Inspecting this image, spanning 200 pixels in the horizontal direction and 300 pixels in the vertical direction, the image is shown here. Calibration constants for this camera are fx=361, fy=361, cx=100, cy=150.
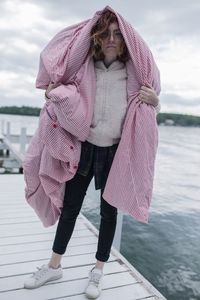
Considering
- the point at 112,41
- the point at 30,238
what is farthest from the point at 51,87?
the point at 30,238

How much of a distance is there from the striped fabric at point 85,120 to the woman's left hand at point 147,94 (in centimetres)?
3

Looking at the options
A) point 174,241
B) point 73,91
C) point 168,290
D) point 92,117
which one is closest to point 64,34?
point 73,91

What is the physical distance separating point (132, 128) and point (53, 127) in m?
0.40

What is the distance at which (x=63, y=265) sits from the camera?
238 centimetres

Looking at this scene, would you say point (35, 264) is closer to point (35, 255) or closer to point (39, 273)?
point (35, 255)

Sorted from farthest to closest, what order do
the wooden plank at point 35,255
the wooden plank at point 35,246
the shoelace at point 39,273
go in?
the wooden plank at point 35,246, the wooden plank at point 35,255, the shoelace at point 39,273

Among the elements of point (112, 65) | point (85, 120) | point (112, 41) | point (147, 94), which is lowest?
point (85, 120)

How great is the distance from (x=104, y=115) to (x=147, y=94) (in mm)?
239

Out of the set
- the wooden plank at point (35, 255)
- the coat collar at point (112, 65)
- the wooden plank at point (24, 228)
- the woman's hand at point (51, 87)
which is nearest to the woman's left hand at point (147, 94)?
the coat collar at point (112, 65)

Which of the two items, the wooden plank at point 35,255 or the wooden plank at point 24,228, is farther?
the wooden plank at point 24,228

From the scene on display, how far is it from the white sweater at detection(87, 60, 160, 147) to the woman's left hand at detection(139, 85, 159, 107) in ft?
0.29

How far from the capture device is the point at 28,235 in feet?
9.59

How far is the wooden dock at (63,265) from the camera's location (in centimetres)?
204

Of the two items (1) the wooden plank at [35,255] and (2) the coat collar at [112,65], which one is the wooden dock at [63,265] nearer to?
(1) the wooden plank at [35,255]
